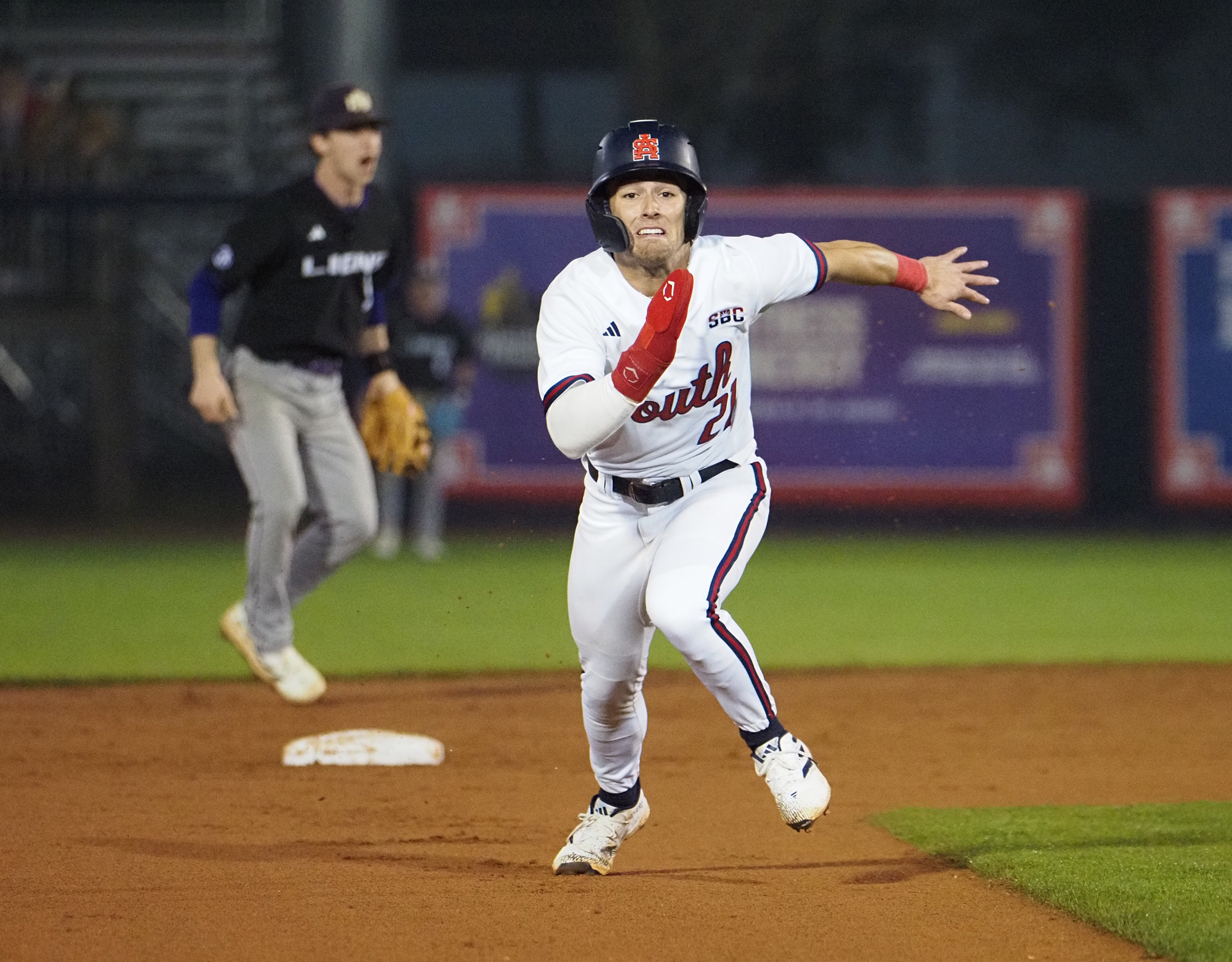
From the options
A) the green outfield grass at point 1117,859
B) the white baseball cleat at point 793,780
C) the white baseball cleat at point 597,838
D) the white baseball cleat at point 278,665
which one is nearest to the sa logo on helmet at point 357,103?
the white baseball cleat at point 278,665

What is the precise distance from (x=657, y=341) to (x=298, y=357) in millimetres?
3592

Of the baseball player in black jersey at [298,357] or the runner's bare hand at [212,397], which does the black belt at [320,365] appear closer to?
the baseball player in black jersey at [298,357]

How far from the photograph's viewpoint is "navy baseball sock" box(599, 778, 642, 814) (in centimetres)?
497

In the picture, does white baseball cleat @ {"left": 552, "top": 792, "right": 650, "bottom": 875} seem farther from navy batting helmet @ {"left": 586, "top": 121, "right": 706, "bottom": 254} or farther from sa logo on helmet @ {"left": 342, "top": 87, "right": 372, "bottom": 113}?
sa logo on helmet @ {"left": 342, "top": 87, "right": 372, "bottom": 113}

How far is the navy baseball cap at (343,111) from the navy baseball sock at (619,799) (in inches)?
134

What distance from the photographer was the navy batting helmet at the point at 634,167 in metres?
4.69

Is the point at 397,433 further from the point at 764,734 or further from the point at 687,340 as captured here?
Result: the point at 764,734

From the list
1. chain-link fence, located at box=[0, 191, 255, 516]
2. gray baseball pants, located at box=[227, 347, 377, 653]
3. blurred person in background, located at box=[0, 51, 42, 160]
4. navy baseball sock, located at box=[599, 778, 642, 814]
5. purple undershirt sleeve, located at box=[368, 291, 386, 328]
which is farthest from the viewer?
blurred person in background, located at box=[0, 51, 42, 160]

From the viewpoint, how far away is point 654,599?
4.57 metres

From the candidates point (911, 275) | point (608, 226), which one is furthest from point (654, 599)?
point (911, 275)

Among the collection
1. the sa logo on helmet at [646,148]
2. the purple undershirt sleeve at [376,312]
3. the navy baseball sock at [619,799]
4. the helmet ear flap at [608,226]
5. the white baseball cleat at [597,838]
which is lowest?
the white baseball cleat at [597,838]

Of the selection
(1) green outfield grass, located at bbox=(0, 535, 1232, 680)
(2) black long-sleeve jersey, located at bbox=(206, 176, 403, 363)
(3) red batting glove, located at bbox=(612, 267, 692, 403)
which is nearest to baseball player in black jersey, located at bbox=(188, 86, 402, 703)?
(2) black long-sleeve jersey, located at bbox=(206, 176, 403, 363)

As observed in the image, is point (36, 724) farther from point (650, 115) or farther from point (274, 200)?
point (650, 115)

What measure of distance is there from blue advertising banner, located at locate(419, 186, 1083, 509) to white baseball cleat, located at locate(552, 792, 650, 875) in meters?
10.6
